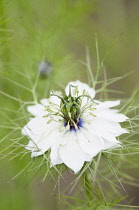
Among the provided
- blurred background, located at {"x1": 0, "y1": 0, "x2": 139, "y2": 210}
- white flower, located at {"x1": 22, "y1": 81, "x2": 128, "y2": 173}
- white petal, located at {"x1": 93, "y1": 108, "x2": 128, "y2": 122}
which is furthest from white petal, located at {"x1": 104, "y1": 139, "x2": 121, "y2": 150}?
blurred background, located at {"x1": 0, "y1": 0, "x2": 139, "y2": 210}

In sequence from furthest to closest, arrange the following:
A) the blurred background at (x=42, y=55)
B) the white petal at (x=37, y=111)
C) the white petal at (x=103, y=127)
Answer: the blurred background at (x=42, y=55) → the white petal at (x=37, y=111) → the white petal at (x=103, y=127)

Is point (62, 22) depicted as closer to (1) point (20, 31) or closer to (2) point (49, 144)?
(1) point (20, 31)

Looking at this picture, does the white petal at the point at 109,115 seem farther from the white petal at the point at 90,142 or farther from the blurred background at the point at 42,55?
the blurred background at the point at 42,55

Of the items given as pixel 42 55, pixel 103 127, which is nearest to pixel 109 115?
pixel 103 127

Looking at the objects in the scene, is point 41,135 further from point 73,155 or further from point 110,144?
point 110,144

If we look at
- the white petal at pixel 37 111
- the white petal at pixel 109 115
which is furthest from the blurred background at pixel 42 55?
the white petal at pixel 109 115

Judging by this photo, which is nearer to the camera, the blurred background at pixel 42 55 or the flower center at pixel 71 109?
the flower center at pixel 71 109

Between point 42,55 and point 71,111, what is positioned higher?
point 42,55

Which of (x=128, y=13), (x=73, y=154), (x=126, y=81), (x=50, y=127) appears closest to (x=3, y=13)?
(x=50, y=127)
